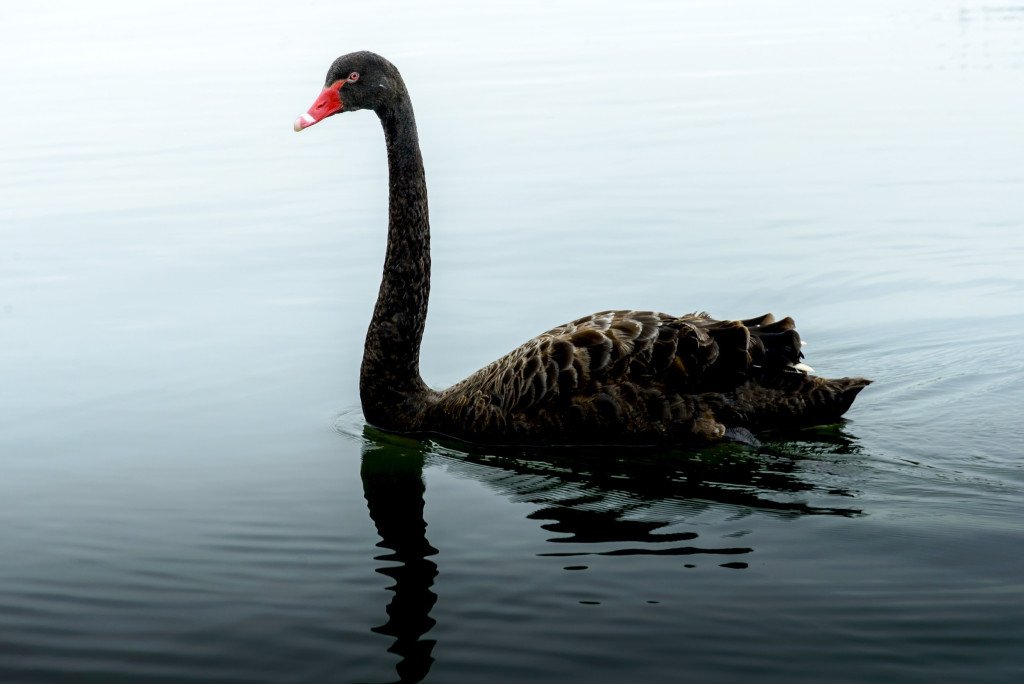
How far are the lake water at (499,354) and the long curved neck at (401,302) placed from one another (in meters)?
0.22

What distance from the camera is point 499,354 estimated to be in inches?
296

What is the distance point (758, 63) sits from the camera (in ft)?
57.0

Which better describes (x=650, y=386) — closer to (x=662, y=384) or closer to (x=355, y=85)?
(x=662, y=384)

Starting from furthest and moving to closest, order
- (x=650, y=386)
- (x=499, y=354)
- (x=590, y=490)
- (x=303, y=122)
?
(x=499, y=354)
(x=303, y=122)
(x=650, y=386)
(x=590, y=490)

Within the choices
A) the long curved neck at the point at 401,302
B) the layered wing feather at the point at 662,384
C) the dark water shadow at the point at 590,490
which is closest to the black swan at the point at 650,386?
the layered wing feather at the point at 662,384

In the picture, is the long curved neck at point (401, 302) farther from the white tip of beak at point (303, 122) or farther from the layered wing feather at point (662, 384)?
the layered wing feather at point (662, 384)

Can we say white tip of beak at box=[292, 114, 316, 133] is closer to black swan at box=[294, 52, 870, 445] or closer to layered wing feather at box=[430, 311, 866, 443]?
black swan at box=[294, 52, 870, 445]

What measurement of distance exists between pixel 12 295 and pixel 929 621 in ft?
25.0

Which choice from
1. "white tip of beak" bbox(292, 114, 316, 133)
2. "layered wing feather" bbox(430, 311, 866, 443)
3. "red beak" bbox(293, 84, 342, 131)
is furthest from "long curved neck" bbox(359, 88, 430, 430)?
"layered wing feather" bbox(430, 311, 866, 443)

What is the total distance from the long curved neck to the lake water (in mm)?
220

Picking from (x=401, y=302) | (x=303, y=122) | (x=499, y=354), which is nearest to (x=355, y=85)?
(x=303, y=122)

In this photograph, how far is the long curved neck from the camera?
6.35 m

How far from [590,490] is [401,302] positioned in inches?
70.0

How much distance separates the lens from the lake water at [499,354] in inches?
156
